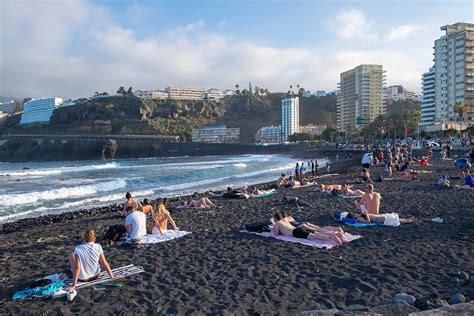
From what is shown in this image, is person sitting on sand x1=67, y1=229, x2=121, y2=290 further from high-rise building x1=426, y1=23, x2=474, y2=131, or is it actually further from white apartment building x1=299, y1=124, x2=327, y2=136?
white apartment building x1=299, y1=124, x2=327, y2=136

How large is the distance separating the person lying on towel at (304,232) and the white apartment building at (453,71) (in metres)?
81.2

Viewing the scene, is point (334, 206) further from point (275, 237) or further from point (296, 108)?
point (296, 108)

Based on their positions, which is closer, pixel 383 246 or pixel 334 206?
pixel 383 246

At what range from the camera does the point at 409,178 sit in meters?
17.6

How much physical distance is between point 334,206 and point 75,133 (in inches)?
4947

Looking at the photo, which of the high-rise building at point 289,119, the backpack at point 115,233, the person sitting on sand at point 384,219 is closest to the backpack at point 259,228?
the person sitting on sand at point 384,219

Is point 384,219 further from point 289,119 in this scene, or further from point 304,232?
point 289,119

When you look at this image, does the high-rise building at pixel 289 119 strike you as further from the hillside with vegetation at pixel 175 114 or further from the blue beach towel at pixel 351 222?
the blue beach towel at pixel 351 222

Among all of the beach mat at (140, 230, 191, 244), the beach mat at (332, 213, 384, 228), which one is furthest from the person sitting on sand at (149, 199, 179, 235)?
the beach mat at (332, 213, 384, 228)

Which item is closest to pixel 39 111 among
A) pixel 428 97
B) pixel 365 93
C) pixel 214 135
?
pixel 214 135

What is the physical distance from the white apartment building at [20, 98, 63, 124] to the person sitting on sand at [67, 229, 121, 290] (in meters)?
152

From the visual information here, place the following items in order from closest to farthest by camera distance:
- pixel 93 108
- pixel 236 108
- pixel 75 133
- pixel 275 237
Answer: pixel 275 237 < pixel 75 133 < pixel 93 108 < pixel 236 108

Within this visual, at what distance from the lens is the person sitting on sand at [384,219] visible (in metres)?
8.55

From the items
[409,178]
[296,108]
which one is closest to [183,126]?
[296,108]
